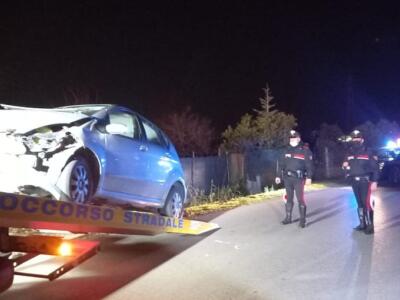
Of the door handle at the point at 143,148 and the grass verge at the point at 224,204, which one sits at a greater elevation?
the door handle at the point at 143,148

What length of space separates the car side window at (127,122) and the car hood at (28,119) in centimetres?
92

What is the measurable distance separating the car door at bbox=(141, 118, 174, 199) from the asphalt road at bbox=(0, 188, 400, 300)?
975 mm

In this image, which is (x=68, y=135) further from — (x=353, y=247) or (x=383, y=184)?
(x=383, y=184)

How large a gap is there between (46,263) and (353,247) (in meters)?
4.85

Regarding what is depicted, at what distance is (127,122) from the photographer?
260 inches

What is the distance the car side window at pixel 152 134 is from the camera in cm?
705

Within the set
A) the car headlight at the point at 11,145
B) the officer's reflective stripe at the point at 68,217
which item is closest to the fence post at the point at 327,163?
the officer's reflective stripe at the point at 68,217

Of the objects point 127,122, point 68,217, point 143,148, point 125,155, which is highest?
point 127,122

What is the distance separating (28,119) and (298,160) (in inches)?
219

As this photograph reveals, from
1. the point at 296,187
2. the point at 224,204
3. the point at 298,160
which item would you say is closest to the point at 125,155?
the point at 298,160

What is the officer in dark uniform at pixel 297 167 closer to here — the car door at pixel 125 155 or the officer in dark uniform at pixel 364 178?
the officer in dark uniform at pixel 364 178

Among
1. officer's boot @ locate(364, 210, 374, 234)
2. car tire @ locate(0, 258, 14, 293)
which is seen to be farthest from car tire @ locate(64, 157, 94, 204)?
officer's boot @ locate(364, 210, 374, 234)

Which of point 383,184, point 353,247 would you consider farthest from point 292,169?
point 383,184

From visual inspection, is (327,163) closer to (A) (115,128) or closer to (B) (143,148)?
(B) (143,148)
